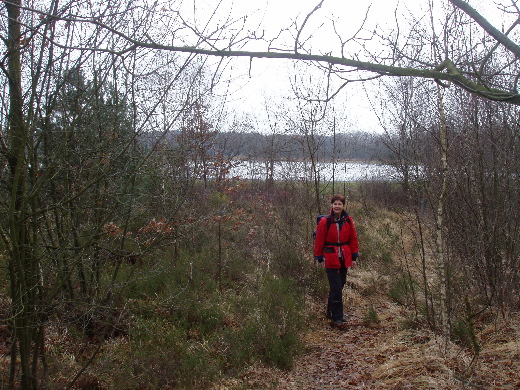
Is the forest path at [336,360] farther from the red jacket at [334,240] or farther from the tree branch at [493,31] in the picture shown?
the tree branch at [493,31]

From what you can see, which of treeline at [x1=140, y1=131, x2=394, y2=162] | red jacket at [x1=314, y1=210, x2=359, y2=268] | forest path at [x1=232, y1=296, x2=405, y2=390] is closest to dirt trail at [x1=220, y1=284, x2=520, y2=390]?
forest path at [x1=232, y1=296, x2=405, y2=390]

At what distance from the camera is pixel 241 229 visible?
33.1 feet

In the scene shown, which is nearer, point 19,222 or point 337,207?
point 19,222

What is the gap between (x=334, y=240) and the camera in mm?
5891

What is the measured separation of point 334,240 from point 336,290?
2.19 ft

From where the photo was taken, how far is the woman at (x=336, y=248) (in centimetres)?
584

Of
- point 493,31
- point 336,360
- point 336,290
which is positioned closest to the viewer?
A: point 493,31

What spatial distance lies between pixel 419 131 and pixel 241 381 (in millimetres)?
4025

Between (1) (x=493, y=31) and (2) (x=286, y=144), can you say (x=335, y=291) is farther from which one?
(2) (x=286, y=144)

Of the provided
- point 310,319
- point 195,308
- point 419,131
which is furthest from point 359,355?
point 419,131

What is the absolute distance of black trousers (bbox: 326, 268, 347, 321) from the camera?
584 cm

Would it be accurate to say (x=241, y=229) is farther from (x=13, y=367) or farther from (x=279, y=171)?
(x=13, y=367)

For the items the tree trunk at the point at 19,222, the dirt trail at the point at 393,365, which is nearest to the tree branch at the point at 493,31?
the dirt trail at the point at 393,365

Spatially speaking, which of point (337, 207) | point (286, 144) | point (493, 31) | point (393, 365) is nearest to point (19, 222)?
point (493, 31)
